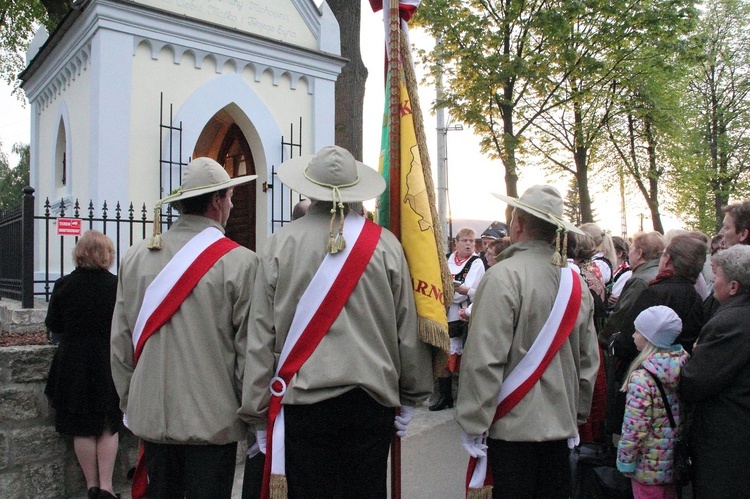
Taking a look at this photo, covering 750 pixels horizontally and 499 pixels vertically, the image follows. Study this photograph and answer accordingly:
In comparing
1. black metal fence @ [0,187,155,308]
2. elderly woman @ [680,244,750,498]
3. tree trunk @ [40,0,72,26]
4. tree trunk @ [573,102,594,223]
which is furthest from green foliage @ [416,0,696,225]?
elderly woman @ [680,244,750,498]

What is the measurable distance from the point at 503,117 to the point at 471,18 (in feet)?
8.03

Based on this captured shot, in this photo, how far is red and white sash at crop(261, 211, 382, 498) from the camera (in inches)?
101

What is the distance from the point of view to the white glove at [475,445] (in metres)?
2.81

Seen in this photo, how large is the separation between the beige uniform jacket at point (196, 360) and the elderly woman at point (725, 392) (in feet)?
7.33

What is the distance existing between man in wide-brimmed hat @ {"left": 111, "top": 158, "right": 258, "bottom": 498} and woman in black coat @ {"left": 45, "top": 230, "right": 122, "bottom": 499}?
56.4 inches

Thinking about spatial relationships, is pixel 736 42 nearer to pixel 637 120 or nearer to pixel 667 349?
pixel 637 120

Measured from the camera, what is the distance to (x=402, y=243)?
3.03 meters

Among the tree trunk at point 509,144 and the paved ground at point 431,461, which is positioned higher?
the tree trunk at point 509,144

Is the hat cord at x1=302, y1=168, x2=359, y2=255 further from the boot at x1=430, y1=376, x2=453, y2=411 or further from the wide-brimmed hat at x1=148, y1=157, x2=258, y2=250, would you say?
the boot at x1=430, y1=376, x2=453, y2=411

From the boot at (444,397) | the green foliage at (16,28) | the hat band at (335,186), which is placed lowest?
the boot at (444,397)

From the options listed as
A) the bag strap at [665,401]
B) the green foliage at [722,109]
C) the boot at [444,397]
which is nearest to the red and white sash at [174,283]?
the bag strap at [665,401]

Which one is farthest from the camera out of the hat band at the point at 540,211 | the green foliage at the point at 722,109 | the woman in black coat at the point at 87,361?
the green foliage at the point at 722,109

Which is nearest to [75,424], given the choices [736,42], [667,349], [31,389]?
[31,389]

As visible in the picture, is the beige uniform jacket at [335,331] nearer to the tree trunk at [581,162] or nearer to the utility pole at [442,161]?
the utility pole at [442,161]
